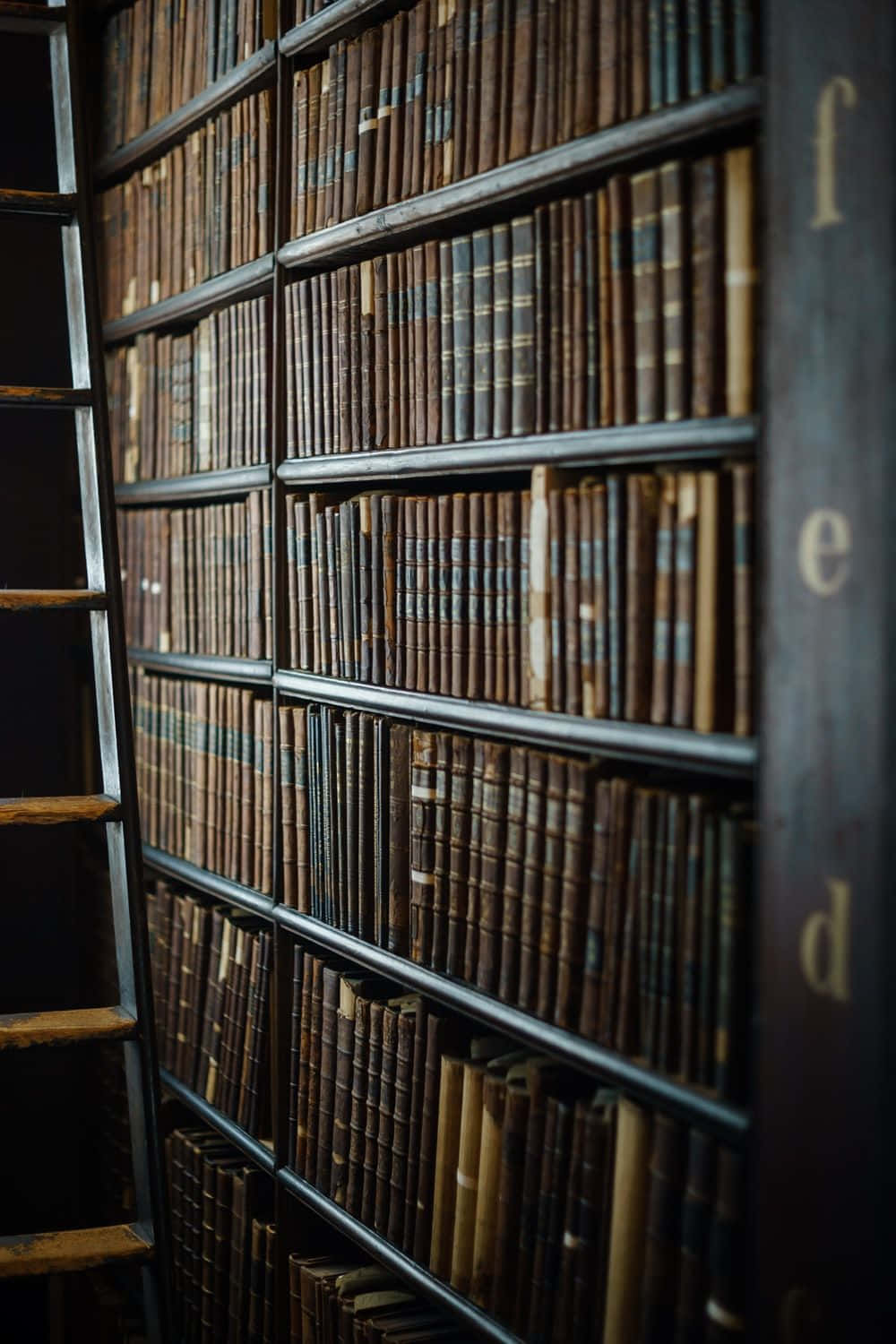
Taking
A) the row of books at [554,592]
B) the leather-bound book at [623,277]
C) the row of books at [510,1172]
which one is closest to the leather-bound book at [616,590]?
the row of books at [554,592]

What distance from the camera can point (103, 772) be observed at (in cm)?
179

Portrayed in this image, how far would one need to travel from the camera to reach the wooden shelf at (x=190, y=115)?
193 centimetres

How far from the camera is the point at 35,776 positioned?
2541 millimetres

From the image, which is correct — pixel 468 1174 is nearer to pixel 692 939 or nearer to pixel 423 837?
pixel 423 837

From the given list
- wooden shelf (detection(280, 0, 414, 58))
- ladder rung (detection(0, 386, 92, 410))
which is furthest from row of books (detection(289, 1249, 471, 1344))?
wooden shelf (detection(280, 0, 414, 58))

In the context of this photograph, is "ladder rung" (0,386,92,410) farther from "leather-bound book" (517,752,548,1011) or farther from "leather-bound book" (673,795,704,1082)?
"leather-bound book" (673,795,704,1082)

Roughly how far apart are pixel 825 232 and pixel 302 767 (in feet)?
3.51

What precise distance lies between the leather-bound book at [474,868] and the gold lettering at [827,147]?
27.2 inches

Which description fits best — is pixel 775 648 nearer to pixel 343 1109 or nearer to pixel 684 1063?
pixel 684 1063

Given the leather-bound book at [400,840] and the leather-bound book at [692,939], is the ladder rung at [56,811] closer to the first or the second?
the leather-bound book at [400,840]

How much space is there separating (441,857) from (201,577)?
80 centimetres

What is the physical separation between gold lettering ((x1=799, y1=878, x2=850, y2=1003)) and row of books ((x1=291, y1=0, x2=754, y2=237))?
2.36ft

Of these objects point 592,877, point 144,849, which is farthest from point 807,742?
point 144,849

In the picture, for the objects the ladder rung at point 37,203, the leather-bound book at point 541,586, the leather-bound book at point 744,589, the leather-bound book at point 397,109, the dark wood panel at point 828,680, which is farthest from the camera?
the ladder rung at point 37,203
